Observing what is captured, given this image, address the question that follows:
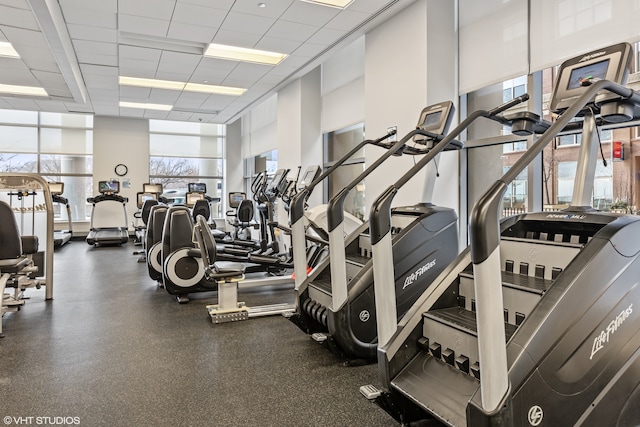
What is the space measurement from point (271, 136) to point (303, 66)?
10.9ft

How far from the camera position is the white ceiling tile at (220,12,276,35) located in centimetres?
535

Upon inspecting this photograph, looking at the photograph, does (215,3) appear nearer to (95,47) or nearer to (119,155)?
(95,47)

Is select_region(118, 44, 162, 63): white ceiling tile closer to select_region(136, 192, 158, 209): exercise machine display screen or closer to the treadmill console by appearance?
the treadmill console

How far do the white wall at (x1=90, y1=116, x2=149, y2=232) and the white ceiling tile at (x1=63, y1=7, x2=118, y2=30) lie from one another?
743 cm

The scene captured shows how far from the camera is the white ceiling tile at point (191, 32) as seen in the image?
222 inches

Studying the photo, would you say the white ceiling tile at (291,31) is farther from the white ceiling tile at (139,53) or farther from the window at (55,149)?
the window at (55,149)

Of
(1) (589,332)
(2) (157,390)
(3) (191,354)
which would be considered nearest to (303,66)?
(3) (191,354)

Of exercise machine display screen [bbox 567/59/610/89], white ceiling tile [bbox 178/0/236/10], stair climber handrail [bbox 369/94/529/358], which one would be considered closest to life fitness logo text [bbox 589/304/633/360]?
stair climber handrail [bbox 369/94/529/358]

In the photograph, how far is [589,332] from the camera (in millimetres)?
1782

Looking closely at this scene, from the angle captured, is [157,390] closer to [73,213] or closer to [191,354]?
[191,354]

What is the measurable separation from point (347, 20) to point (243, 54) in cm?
226

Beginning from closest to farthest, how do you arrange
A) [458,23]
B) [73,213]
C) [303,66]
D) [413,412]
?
[413,412], [458,23], [303,66], [73,213]

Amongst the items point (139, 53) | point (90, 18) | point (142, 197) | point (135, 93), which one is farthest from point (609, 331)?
point (142, 197)

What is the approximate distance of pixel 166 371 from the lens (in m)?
2.93
